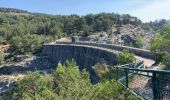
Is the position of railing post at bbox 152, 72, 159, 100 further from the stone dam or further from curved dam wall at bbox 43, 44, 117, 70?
curved dam wall at bbox 43, 44, 117, 70

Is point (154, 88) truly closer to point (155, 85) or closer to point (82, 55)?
point (155, 85)

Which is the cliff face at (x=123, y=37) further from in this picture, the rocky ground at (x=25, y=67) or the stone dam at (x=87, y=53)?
the rocky ground at (x=25, y=67)

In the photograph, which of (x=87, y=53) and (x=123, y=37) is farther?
(x=123, y=37)

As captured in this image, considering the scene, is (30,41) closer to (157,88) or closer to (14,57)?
(14,57)

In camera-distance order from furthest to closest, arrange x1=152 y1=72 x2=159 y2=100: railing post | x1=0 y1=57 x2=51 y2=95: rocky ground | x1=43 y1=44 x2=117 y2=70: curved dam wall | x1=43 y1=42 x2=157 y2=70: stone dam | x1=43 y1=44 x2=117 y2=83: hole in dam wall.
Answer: x1=0 y1=57 x2=51 y2=95: rocky ground < x1=43 y1=44 x2=117 y2=70: curved dam wall < x1=43 y1=44 x2=117 y2=83: hole in dam wall < x1=43 y1=42 x2=157 y2=70: stone dam < x1=152 y1=72 x2=159 y2=100: railing post

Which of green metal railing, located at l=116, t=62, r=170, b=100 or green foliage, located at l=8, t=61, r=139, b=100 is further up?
green metal railing, located at l=116, t=62, r=170, b=100

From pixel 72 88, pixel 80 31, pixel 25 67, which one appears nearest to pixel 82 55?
pixel 25 67

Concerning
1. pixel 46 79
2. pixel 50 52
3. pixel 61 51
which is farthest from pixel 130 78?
pixel 50 52

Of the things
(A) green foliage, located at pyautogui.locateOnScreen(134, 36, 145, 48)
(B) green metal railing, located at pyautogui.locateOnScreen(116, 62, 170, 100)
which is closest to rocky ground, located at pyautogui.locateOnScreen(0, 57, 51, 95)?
(A) green foliage, located at pyautogui.locateOnScreen(134, 36, 145, 48)
